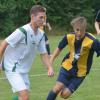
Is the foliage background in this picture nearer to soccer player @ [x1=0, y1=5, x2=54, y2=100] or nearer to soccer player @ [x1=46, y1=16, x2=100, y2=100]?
soccer player @ [x1=46, y1=16, x2=100, y2=100]

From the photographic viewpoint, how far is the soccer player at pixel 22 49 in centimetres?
730

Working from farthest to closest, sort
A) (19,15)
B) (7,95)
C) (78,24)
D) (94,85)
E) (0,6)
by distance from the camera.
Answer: (19,15) → (0,6) → (94,85) → (7,95) → (78,24)

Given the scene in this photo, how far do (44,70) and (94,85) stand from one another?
2935mm

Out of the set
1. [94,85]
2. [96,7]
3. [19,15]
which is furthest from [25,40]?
[96,7]

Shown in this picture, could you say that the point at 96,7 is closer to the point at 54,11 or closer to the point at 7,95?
the point at 54,11

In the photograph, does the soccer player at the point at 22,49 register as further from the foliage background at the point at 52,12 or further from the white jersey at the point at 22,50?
the foliage background at the point at 52,12

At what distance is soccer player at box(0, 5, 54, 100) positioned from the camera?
7.30m

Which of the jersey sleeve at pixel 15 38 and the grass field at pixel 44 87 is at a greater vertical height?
the jersey sleeve at pixel 15 38

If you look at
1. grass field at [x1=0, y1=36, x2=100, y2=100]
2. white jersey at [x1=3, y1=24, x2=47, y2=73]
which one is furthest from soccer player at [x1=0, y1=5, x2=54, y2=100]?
grass field at [x1=0, y1=36, x2=100, y2=100]

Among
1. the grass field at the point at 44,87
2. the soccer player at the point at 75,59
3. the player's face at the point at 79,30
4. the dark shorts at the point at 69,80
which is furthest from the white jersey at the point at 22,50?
the grass field at the point at 44,87

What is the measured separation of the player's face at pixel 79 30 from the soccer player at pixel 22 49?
78 centimetres

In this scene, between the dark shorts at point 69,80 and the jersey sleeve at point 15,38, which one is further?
the dark shorts at point 69,80

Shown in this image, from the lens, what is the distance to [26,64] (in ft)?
24.8

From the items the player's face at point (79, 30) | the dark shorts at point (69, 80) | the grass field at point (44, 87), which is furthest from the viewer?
the grass field at point (44, 87)
